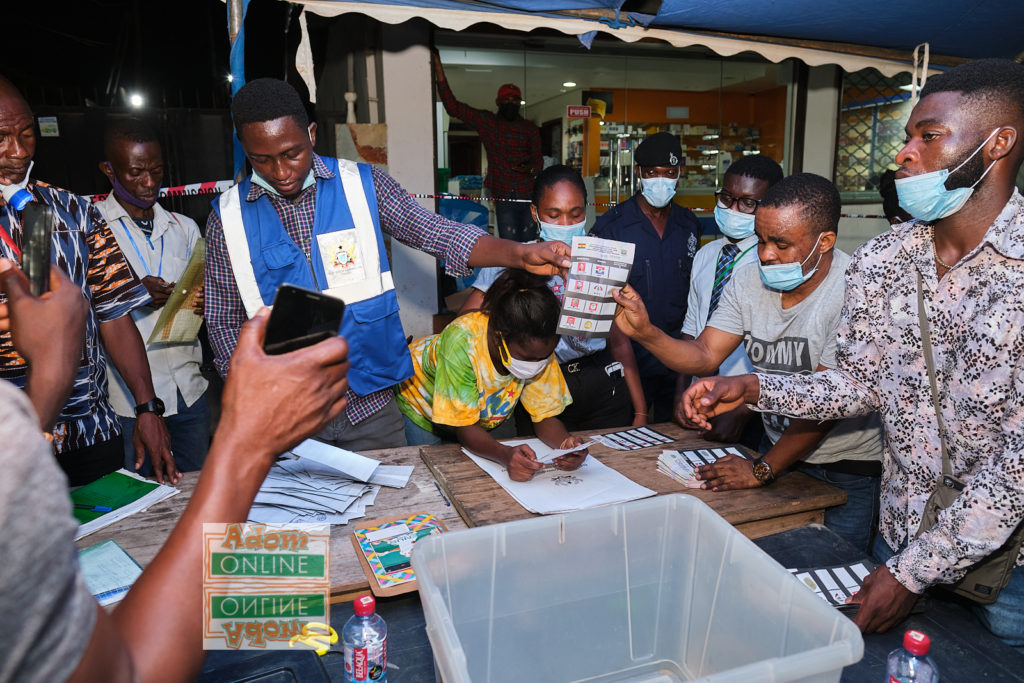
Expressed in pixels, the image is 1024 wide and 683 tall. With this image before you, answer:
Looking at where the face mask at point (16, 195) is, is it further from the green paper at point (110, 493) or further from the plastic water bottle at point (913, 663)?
the plastic water bottle at point (913, 663)

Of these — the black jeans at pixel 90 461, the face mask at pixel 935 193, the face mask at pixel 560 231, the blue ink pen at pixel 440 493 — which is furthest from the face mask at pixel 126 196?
the face mask at pixel 935 193

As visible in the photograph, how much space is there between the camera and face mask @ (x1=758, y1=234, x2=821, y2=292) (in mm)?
2242

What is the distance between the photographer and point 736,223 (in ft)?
10.7

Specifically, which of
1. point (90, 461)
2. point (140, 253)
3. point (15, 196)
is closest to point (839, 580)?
point (90, 461)

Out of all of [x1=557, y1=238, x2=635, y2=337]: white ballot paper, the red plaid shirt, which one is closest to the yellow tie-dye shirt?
[x1=557, y1=238, x2=635, y2=337]: white ballot paper

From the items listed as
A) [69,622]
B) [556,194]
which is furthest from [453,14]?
[69,622]

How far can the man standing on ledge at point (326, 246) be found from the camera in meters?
2.23

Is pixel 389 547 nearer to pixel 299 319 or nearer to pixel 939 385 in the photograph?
pixel 299 319

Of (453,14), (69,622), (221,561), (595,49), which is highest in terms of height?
(595,49)

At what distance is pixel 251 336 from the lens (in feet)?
2.88

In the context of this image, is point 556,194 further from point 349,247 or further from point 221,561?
point 221,561

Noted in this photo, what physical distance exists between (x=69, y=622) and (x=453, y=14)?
365 centimetres

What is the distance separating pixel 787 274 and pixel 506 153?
3.96 meters

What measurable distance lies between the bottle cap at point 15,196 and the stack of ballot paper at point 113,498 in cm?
85
